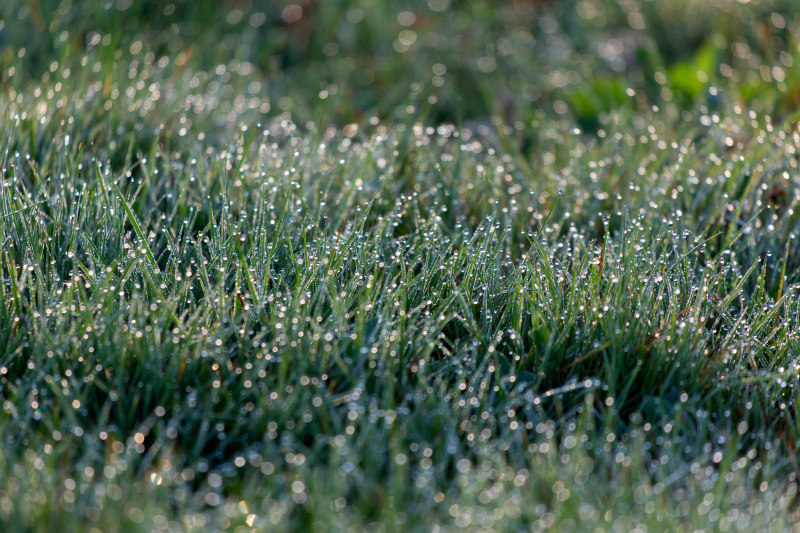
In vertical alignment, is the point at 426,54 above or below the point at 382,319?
above

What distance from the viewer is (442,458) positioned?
1.46 meters

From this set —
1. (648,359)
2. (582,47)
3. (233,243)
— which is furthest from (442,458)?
(582,47)

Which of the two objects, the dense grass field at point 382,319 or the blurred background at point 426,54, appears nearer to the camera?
the dense grass field at point 382,319

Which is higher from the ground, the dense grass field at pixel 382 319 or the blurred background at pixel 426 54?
the blurred background at pixel 426 54

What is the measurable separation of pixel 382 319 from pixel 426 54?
8.52ft

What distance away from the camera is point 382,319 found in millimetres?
1700

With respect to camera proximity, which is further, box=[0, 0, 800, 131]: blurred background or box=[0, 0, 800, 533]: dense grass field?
box=[0, 0, 800, 131]: blurred background

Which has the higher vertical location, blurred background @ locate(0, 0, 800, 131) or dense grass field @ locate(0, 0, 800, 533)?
blurred background @ locate(0, 0, 800, 131)

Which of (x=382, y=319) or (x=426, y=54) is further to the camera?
(x=426, y=54)

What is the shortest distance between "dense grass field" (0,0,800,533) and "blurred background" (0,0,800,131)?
11 cm

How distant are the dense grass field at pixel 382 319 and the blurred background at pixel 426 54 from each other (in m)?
0.11

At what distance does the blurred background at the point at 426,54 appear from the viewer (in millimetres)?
3102

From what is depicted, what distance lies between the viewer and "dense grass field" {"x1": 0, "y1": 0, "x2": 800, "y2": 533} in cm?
137

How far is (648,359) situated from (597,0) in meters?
3.45
